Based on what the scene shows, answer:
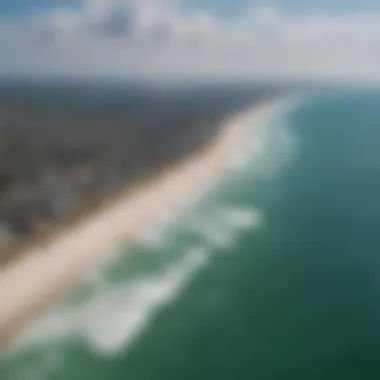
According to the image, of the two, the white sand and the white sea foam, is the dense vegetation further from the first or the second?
the white sea foam

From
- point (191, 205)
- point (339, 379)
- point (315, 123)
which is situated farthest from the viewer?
point (315, 123)

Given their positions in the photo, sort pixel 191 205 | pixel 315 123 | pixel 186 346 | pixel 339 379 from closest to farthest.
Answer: pixel 339 379
pixel 186 346
pixel 191 205
pixel 315 123

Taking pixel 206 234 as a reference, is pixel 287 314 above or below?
below

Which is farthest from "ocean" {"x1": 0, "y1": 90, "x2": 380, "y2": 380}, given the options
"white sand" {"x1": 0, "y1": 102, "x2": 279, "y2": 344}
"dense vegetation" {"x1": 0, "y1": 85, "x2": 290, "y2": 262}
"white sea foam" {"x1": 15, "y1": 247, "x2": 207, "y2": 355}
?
"dense vegetation" {"x1": 0, "y1": 85, "x2": 290, "y2": 262}

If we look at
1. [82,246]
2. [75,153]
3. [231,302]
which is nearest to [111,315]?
[231,302]

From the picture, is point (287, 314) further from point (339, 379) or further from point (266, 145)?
point (266, 145)

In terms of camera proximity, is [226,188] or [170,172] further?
[170,172]

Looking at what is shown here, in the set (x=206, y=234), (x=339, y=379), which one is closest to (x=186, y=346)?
(x=339, y=379)
